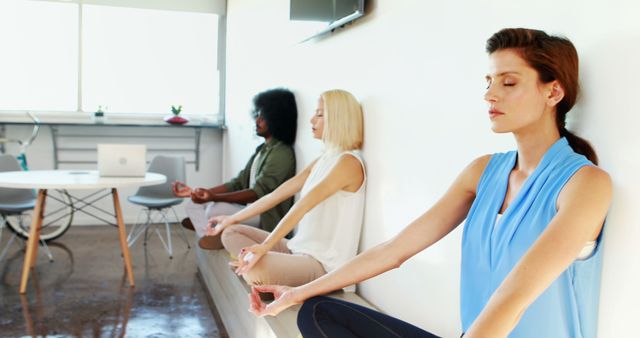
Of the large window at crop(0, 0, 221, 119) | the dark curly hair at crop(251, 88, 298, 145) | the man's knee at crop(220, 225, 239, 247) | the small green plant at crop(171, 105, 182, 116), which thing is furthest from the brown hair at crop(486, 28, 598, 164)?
the large window at crop(0, 0, 221, 119)

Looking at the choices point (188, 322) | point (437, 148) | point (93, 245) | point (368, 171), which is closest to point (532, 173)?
point (437, 148)

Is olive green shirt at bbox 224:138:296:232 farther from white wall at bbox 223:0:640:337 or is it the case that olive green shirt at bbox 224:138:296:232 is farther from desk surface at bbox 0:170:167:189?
desk surface at bbox 0:170:167:189

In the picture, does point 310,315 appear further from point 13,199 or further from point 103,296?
point 13,199

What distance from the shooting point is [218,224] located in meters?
3.01

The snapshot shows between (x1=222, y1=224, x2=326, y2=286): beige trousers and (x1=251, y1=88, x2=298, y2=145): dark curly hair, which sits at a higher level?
(x1=251, y1=88, x2=298, y2=145): dark curly hair

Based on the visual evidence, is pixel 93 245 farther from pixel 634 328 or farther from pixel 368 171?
pixel 634 328

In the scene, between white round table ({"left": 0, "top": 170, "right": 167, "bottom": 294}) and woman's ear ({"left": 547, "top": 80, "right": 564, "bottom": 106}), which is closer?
woman's ear ({"left": 547, "top": 80, "right": 564, "bottom": 106})

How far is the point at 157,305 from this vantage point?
11.2 feet

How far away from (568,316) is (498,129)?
408 millimetres

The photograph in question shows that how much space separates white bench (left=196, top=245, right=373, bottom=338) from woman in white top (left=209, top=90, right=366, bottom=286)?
0.17 meters

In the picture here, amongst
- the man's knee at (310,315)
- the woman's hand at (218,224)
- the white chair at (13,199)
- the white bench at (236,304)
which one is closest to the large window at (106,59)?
the white chair at (13,199)

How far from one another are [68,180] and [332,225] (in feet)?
6.56

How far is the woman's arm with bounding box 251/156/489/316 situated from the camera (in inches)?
57.3

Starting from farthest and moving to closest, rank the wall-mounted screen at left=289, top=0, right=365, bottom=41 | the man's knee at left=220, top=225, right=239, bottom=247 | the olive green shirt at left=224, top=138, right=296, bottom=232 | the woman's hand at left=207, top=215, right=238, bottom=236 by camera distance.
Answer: the olive green shirt at left=224, top=138, right=296, bottom=232
the woman's hand at left=207, top=215, right=238, bottom=236
the man's knee at left=220, top=225, right=239, bottom=247
the wall-mounted screen at left=289, top=0, right=365, bottom=41
